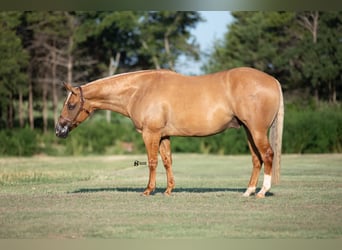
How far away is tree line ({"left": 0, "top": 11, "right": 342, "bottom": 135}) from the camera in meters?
29.3

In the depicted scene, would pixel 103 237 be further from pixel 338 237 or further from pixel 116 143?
pixel 116 143

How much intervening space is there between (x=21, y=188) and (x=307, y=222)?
6154 millimetres

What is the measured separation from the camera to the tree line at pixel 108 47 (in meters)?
29.3

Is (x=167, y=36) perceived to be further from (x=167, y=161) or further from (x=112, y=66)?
(x=167, y=161)

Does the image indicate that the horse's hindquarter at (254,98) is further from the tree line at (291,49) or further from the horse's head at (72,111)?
the tree line at (291,49)

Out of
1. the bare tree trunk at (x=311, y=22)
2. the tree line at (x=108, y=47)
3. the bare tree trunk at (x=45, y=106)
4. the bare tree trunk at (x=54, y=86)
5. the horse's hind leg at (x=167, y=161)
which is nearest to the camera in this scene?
the horse's hind leg at (x=167, y=161)

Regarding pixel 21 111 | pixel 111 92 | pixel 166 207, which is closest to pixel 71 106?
pixel 111 92

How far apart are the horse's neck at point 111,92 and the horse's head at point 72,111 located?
0.12 metres

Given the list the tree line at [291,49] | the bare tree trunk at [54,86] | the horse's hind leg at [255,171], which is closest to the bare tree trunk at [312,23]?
the tree line at [291,49]

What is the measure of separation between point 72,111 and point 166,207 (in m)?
2.68

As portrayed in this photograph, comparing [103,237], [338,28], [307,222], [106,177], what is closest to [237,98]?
[307,222]

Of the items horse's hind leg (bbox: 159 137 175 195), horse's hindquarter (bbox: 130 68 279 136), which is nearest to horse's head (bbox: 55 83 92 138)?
horse's hindquarter (bbox: 130 68 279 136)

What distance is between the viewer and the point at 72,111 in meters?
12.2

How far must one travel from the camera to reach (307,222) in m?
9.57
